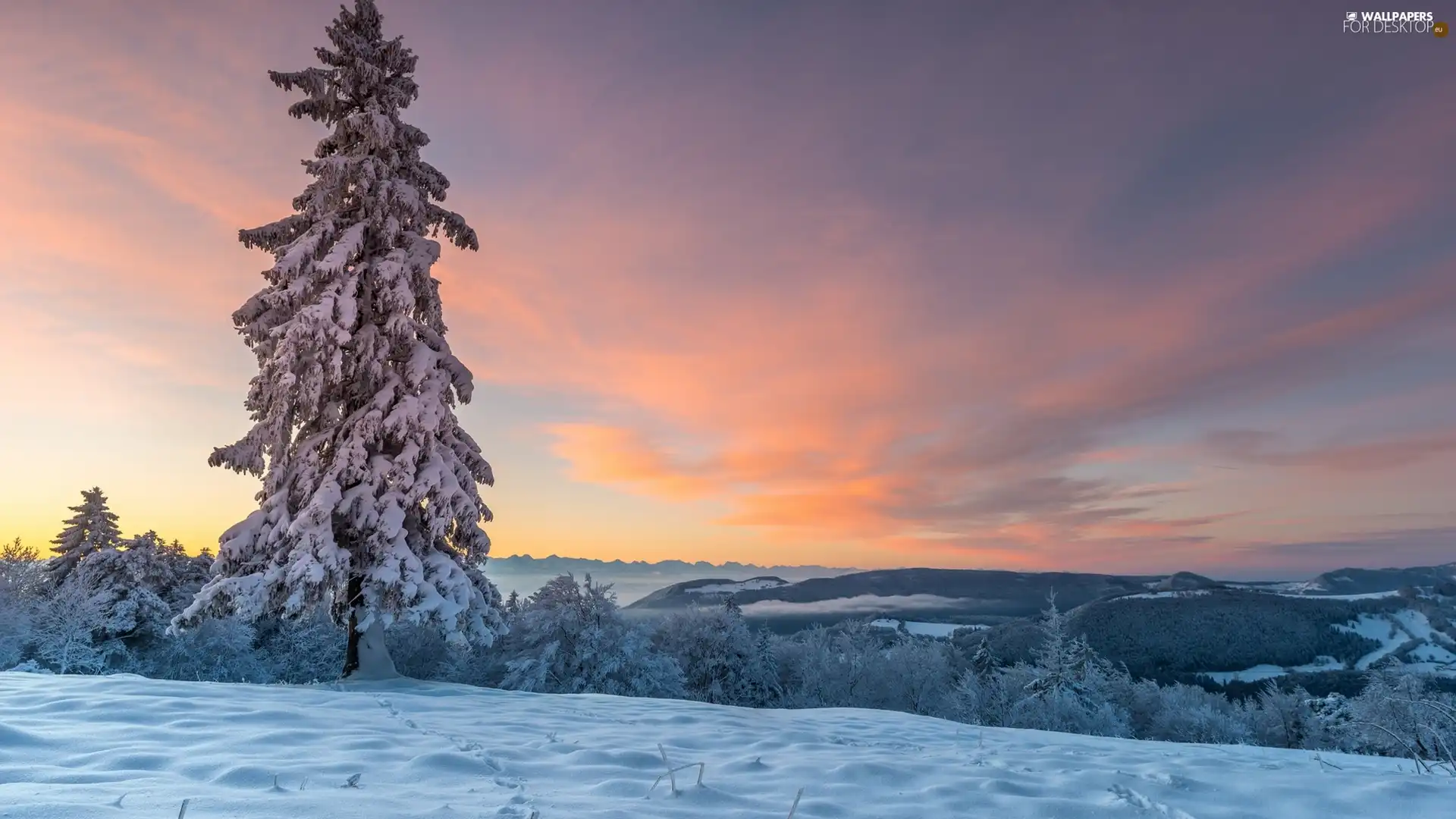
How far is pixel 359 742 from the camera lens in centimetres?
511

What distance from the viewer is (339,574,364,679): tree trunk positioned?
12648 millimetres

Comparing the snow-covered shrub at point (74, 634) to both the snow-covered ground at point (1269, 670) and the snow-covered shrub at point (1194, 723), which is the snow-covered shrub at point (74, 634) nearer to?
the snow-covered shrub at point (1194, 723)

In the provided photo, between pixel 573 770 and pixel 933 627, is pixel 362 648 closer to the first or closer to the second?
pixel 573 770

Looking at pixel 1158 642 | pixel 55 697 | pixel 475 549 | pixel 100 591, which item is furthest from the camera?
pixel 1158 642

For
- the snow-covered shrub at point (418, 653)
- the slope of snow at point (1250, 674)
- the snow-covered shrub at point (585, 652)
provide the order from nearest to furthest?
the snow-covered shrub at point (585, 652) → the snow-covered shrub at point (418, 653) → the slope of snow at point (1250, 674)

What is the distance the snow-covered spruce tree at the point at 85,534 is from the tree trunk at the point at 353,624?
3264 cm

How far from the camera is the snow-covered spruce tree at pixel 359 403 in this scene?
1227 cm

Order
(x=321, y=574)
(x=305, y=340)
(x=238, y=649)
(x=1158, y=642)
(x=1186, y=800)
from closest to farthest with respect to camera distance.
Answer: (x=1186, y=800) < (x=321, y=574) < (x=305, y=340) < (x=238, y=649) < (x=1158, y=642)

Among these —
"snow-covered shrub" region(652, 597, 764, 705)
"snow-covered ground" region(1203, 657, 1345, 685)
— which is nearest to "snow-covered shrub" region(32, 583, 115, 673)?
"snow-covered shrub" region(652, 597, 764, 705)

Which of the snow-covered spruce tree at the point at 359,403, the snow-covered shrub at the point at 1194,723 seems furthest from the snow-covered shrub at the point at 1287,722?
the snow-covered spruce tree at the point at 359,403

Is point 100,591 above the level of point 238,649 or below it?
above

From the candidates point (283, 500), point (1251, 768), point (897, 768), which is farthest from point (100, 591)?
point (1251, 768)

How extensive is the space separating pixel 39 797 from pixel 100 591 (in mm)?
37784

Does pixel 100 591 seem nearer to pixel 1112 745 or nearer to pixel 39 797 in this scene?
pixel 39 797
